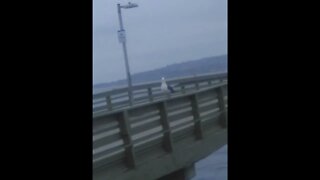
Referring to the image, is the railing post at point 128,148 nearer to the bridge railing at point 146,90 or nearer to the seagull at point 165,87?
the bridge railing at point 146,90

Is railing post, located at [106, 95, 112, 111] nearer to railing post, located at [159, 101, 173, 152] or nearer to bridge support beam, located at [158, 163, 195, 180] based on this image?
railing post, located at [159, 101, 173, 152]

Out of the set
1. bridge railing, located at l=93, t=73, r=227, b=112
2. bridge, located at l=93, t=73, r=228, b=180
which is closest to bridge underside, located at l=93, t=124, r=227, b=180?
bridge, located at l=93, t=73, r=228, b=180

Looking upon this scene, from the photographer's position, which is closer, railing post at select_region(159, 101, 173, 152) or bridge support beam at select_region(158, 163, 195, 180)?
bridge support beam at select_region(158, 163, 195, 180)

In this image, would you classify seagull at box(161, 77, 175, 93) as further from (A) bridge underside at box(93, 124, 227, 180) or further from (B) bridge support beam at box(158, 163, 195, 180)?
(B) bridge support beam at box(158, 163, 195, 180)

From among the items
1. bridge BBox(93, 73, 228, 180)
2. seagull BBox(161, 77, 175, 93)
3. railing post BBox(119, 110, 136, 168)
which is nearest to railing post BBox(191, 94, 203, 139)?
bridge BBox(93, 73, 228, 180)

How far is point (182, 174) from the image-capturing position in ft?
7.23

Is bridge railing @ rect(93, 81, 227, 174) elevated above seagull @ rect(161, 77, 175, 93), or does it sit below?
below

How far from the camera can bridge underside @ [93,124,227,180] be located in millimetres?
2199

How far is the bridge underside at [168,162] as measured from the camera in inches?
86.6

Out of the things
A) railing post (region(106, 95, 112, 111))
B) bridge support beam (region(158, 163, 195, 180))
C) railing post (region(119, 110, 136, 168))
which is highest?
railing post (region(106, 95, 112, 111))
